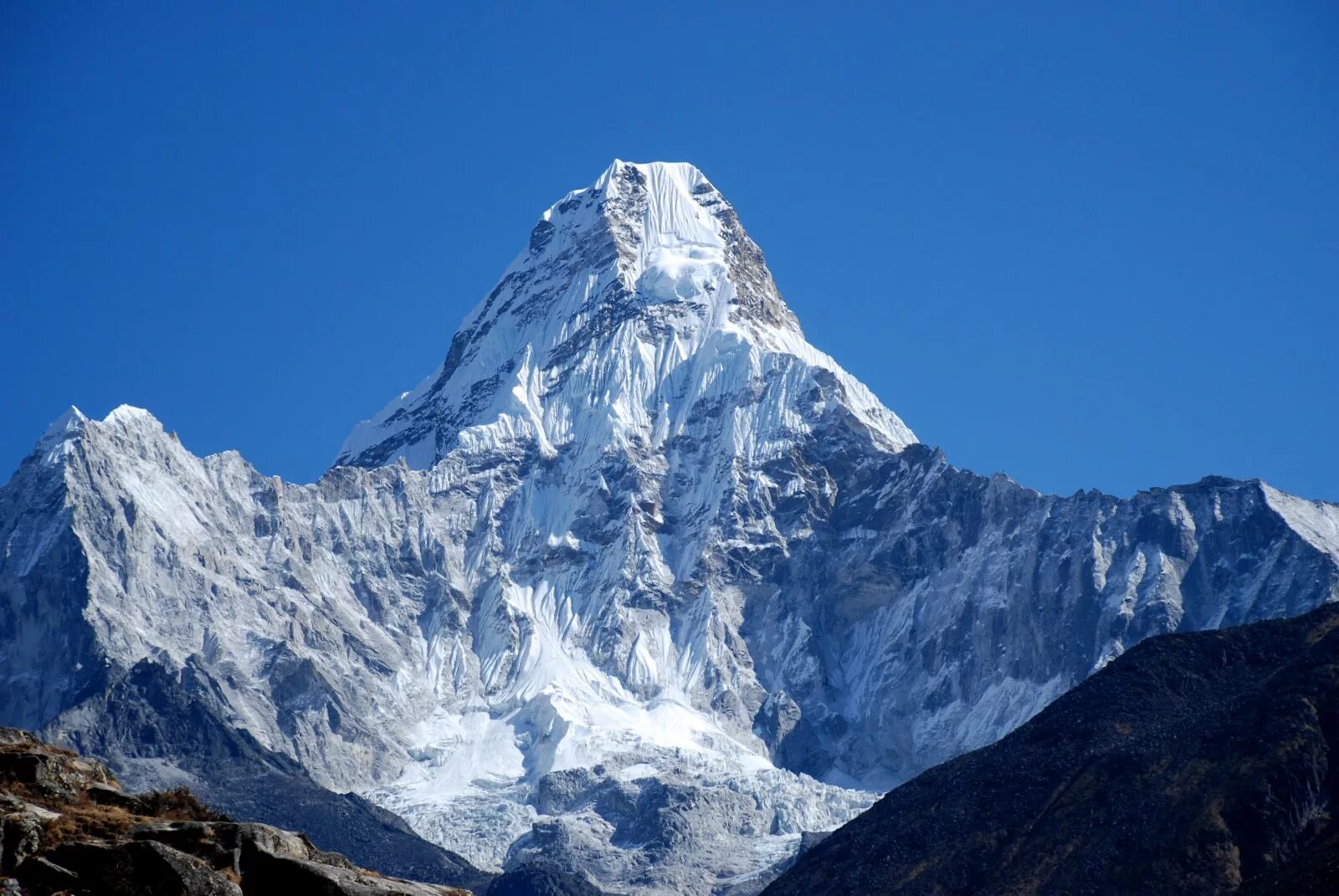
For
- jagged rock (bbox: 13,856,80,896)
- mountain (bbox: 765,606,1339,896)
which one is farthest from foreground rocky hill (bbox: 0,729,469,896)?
mountain (bbox: 765,606,1339,896)

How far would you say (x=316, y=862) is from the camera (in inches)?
2189

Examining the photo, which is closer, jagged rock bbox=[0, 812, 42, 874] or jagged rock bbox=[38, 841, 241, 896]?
jagged rock bbox=[0, 812, 42, 874]

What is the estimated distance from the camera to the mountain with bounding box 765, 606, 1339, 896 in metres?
166

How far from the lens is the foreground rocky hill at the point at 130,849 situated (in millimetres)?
51688

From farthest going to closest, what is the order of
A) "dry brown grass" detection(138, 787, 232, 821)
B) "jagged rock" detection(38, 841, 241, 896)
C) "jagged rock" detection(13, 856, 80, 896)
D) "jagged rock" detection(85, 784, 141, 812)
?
1. "dry brown grass" detection(138, 787, 232, 821)
2. "jagged rock" detection(85, 784, 141, 812)
3. "jagged rock" detection(38, 841, 241, 896)
4. "jagged rock" detection(13, 856, 80, 896)

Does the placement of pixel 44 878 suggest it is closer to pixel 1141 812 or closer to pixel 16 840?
pixel 16 840

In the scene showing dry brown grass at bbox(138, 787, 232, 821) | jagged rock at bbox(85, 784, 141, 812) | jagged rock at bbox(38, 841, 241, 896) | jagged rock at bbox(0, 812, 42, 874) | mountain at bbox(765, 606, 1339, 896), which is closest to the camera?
jagged rock at bbox(0, 812, 42, 874)

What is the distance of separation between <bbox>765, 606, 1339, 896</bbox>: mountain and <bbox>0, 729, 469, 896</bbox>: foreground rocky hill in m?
108

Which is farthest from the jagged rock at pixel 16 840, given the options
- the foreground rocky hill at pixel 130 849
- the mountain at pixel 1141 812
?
the mountain at pixel 1141 812

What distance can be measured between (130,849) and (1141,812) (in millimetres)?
133134

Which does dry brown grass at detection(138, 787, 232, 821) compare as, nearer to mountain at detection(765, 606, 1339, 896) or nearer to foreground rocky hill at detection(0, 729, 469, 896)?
foreground rocky hill at detection(0, 729, 469, 896)

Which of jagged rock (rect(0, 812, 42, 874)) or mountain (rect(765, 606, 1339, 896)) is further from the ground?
mountain (rect(765, 606, 1339, 896))

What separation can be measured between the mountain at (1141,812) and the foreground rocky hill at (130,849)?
354 feet

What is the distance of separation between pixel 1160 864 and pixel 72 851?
125583 mm
